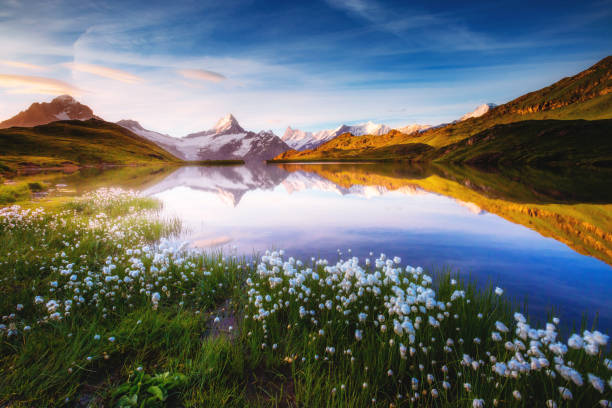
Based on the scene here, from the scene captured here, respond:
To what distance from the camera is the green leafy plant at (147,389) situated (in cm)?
452

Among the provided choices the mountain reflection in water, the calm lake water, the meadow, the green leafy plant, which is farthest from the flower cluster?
the mountain reflection in water

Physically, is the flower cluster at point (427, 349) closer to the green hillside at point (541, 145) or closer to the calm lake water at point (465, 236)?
the calm lake water at point (465, 236)

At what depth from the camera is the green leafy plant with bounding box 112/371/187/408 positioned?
4.52 meters

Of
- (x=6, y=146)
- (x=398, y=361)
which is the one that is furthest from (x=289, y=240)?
(x=6, y=146)

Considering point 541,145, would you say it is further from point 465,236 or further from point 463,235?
point 465,236

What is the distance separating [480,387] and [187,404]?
4.63 m

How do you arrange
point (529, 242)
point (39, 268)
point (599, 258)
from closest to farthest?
point (39, 268) → point (599, 258) → point (529, 242)

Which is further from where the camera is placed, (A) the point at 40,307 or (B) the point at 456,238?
(B) the point at 456,238

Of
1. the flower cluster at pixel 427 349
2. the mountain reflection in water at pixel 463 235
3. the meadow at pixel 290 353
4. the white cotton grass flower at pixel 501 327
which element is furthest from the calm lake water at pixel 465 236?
the white cotton grass flower at pixel 501 327

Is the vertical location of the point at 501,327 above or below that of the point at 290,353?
above

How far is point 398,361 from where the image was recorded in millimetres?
5301

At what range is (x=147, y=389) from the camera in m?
4.70

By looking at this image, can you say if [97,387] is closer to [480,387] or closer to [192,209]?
[480,387]

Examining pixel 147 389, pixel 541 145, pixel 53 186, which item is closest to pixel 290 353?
pixel 147 389
